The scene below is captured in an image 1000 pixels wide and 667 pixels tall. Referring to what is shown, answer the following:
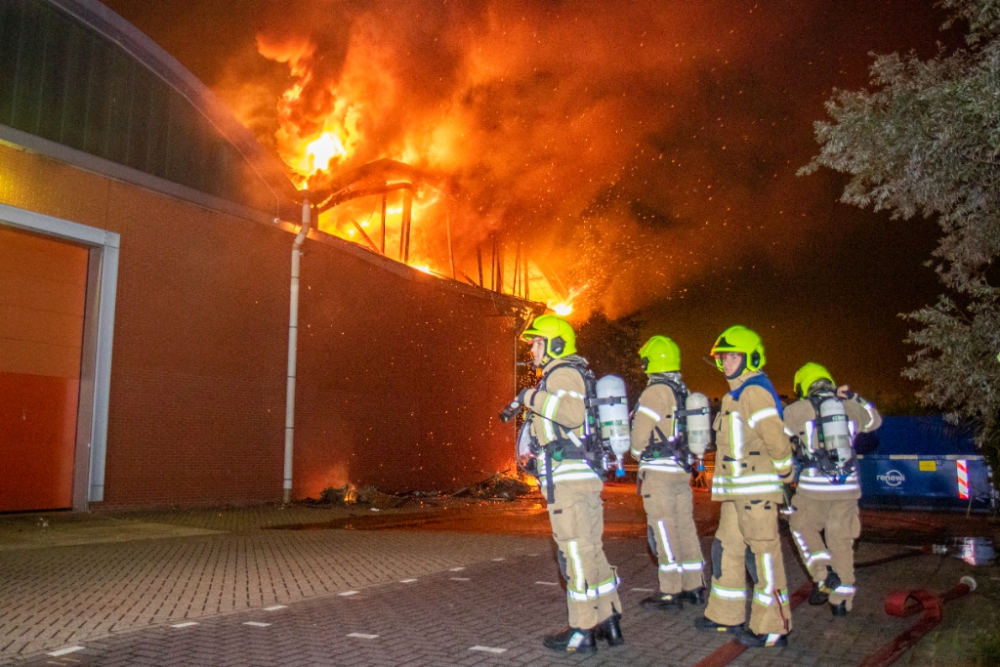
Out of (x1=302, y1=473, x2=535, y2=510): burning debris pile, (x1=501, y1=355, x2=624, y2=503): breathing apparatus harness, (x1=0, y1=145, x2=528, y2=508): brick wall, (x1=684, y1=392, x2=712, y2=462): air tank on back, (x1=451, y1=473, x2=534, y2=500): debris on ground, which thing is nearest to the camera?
(x1=501, y1=355, x2=624, y2=503): breathing apparatus harness

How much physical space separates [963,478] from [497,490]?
10.5m

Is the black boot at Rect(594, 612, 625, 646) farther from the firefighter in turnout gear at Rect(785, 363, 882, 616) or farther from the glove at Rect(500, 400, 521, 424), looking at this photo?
the firefighter in turnout gear at Rect(785, 363, 882, 616)

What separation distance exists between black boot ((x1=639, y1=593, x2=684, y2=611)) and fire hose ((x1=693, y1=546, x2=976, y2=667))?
0.94 metres

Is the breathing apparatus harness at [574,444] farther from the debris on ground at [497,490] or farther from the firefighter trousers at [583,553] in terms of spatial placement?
the debris on ground at [497,490]

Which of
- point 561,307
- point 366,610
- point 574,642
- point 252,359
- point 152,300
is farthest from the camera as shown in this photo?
point 561,307

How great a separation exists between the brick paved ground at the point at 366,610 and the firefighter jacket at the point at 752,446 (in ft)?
3.32

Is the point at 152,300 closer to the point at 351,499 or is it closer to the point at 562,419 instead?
the point at 351,499

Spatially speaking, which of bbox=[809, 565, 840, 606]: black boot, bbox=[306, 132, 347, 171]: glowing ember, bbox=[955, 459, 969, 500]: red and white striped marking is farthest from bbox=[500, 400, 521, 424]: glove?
bbox=[306, 132, 347, 171]: glowing ember

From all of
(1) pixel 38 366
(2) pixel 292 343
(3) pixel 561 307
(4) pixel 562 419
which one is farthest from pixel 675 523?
(3) pixel 561 307

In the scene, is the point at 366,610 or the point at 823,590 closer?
the point at 366,610

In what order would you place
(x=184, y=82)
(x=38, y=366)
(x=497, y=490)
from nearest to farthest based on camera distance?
(x=38, y=366)
(x=184, y=82)
(x=497, y=490)

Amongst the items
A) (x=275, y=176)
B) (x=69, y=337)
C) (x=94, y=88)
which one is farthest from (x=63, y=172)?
(x=275, y=176)

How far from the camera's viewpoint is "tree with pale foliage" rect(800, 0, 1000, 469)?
18.8ft

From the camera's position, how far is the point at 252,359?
54.7 feet
